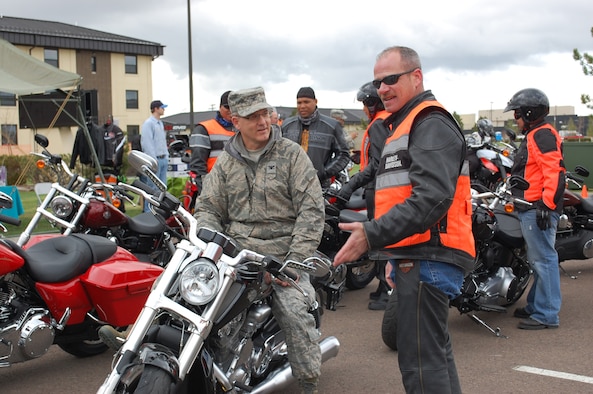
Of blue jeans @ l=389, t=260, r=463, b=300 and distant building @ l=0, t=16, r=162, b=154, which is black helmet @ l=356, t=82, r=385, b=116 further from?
distant building @ l=0, t=16, r=162, b=154

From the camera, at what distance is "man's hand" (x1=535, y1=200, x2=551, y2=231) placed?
5910mm

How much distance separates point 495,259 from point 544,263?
442 mm

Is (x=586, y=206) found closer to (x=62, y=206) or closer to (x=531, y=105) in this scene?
(x=531, y=105)

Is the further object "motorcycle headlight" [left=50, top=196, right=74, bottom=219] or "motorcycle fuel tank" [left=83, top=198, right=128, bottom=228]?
"motorcycle fuel tank" [left=83, top=198, right=128, bottom=228]

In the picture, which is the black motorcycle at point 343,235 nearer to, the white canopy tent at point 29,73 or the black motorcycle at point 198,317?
the black motorcycle at point 198,317

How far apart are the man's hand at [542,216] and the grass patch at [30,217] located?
377 centimetres

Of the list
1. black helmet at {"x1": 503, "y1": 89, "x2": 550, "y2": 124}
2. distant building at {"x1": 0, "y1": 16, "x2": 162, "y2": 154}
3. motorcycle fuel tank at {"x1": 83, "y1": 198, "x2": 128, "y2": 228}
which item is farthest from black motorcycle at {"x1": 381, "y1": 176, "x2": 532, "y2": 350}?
distant building at {"x1": 0, "y1": 16, "x2": 162, "y2": 154}

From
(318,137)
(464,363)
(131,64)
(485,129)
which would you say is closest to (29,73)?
(318,137)

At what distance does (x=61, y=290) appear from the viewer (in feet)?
15.0

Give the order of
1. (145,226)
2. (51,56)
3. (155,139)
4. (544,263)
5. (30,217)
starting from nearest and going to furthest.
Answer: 1. (544,263)
2. (145,226)
3. (155,139)
4. (30,217)
5. (51,56)

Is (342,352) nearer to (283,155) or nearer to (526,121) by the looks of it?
(283,155)

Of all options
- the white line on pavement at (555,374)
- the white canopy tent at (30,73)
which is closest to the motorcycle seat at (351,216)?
the white line on pavement at (555,374)

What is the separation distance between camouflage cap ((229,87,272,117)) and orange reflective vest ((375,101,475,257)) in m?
1.01

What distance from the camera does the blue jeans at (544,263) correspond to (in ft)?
19.7
